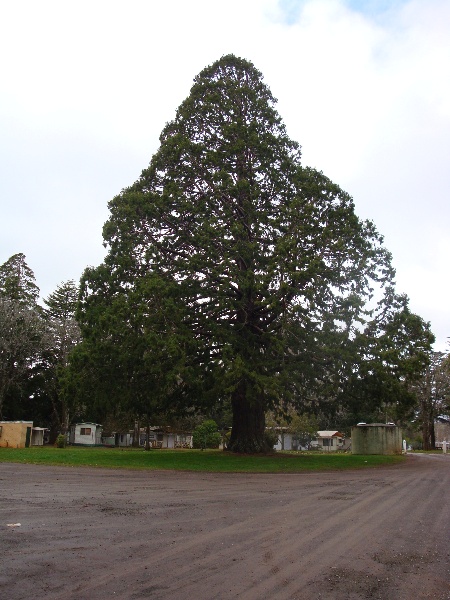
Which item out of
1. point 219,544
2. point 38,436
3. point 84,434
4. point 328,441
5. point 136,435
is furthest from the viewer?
point 328,441

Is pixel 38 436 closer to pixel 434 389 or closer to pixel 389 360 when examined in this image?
pixel 434 389

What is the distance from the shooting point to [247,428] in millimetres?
27062

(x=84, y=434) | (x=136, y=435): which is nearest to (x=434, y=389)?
(x=136, y=435)

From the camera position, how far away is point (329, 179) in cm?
2661

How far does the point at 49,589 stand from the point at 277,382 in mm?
16841

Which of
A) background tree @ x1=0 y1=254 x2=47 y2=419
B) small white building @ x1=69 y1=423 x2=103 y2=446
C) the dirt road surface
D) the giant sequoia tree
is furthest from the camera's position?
small white building @ x1=69 y1=423 x2=103 y2=446

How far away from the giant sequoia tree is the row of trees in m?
0.07

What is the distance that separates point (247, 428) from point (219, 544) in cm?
1995

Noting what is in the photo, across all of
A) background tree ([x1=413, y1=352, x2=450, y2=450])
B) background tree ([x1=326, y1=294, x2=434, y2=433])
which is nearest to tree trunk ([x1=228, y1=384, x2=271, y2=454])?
background tree ([x1=326, y1=294, x2=434, y2=433])

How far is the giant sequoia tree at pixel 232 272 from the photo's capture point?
22.7 metres

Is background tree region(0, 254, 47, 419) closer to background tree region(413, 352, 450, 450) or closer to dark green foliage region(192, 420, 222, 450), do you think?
dark green foliage region(192, 420, 222, 450)

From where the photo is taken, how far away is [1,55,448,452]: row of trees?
2281cm

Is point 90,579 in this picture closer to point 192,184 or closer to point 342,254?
point 342,254

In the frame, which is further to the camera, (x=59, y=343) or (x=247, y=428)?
(x=59, y=343)
